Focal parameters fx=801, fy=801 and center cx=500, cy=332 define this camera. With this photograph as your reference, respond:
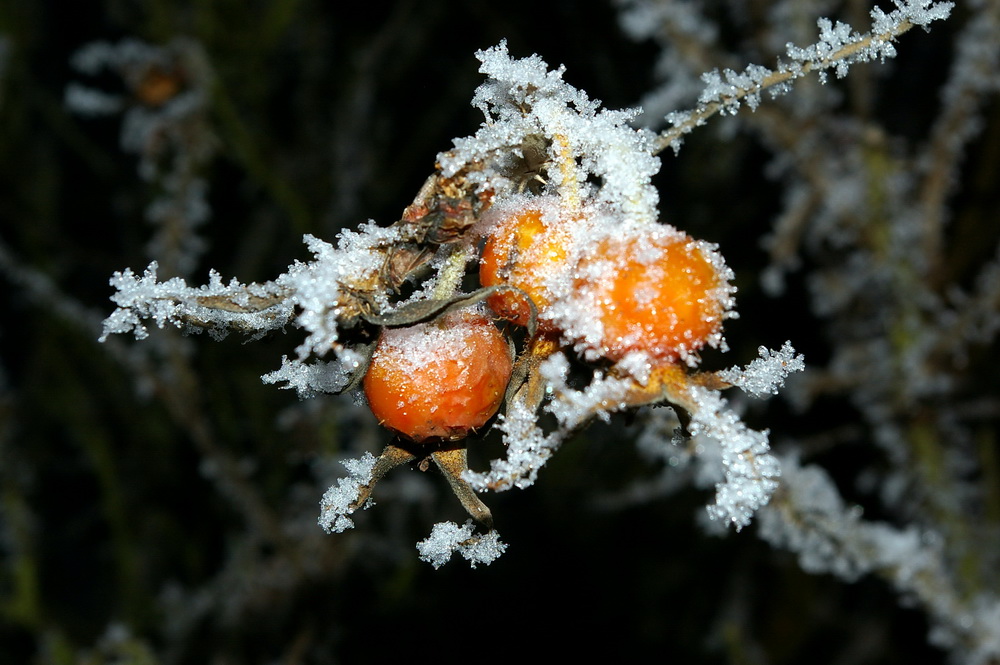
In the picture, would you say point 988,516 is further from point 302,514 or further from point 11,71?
point 11,71

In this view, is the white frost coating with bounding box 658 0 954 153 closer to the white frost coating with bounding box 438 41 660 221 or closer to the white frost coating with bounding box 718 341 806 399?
the white frost coating with bounding box 438 41 660 221

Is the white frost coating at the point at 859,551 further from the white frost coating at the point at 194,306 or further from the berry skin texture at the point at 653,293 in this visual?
the white frost coating at the point at 194,306

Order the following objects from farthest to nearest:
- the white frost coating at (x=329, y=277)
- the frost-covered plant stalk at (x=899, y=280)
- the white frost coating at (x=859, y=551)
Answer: the frost-covered plant stalk at (x=899, y=280)
the white frost coating at (x=859, y=551)
the white frost coating at (x=329, y=277)

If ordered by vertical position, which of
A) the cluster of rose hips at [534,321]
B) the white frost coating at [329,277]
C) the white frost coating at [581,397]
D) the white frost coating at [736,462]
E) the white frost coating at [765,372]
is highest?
the white frost coating at [329,277]

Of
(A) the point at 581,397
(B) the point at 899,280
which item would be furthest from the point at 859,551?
(B) the point at 899,280

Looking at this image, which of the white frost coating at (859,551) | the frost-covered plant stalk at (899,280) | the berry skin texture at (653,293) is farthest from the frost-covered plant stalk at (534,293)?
the frost-covered plant stalk at (899,280)

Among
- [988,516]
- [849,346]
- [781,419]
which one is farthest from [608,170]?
[781,419]

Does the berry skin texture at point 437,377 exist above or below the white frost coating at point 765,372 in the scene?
above
